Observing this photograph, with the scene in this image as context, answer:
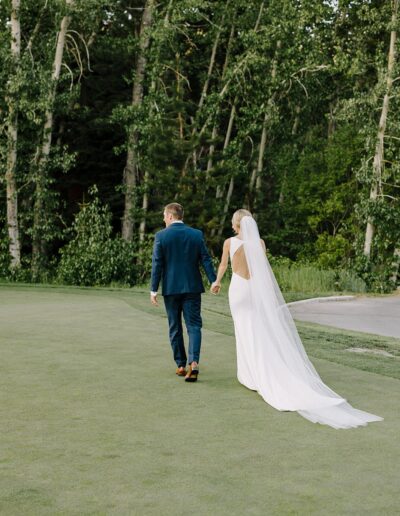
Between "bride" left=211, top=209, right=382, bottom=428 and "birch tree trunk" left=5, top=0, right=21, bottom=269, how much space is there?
19523 mm

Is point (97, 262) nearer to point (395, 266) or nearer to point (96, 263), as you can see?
point (96, 263)

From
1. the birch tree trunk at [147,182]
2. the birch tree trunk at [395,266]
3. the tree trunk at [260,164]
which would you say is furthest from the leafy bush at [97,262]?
the tree trunk at [260,164]

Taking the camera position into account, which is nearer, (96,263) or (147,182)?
(96,263)

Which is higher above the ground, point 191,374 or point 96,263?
point 96,263

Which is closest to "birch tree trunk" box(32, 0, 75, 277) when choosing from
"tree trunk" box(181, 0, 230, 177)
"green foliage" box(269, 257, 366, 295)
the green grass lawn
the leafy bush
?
the leafy bush

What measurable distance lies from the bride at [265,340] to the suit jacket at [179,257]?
0.28m

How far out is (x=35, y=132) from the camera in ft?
97.0

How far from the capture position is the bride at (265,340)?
26.3 feet

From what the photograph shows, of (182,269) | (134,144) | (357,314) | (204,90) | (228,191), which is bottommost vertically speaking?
(357,314)

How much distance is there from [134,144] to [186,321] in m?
22.7

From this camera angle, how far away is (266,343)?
28.8 feet

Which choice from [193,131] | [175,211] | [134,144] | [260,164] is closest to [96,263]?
[134,144]

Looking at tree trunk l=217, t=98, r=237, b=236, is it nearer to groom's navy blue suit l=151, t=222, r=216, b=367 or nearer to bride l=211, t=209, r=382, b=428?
groom's navy blue suit l=151, t=222, r=216, b=367

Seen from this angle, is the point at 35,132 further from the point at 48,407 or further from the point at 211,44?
the point at 48,407
